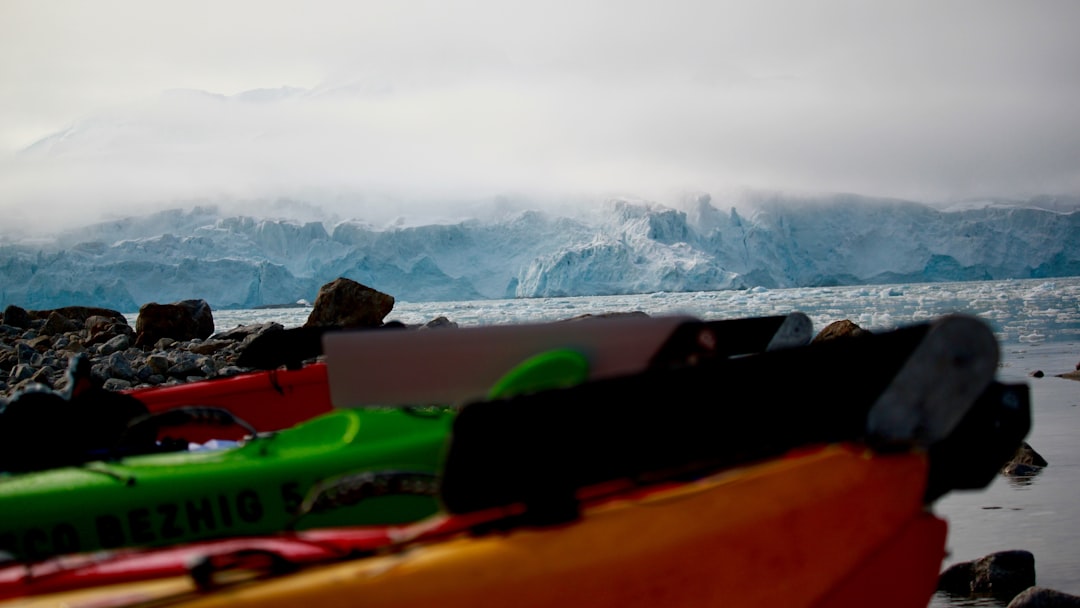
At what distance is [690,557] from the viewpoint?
4.14 feet

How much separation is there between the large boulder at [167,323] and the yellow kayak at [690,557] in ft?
39.7

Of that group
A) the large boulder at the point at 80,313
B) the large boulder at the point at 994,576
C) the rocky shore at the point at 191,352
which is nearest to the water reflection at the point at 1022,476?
the rocky shore at the point at 191,352

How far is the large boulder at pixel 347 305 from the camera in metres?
11.8

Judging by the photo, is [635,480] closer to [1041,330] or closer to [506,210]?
[1041,330]

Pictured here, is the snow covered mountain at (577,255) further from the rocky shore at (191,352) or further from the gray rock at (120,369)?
the gray rock at (120,369)

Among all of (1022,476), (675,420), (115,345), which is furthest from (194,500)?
(115,345)

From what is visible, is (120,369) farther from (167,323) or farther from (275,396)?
(275,396)

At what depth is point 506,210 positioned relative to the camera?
56969mm

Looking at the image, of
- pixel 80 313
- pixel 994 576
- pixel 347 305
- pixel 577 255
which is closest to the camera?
pixel 994 576

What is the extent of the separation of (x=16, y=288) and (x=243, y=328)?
35290 mm

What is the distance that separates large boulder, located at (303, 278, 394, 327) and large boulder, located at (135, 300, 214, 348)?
220 cm

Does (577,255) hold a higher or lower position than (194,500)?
lower

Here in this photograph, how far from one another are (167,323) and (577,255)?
95.8 ft

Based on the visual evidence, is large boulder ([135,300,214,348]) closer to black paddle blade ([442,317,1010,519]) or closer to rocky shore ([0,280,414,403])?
rocky shore ([0,280,414,403])
